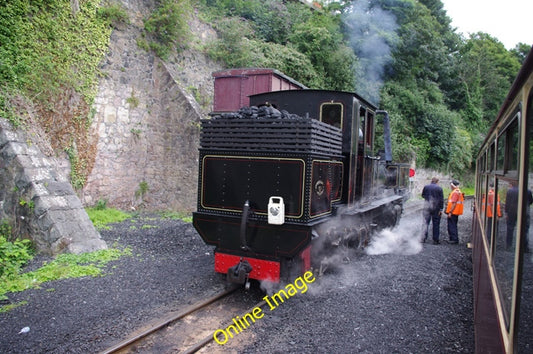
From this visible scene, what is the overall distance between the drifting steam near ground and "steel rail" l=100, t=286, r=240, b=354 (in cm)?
358

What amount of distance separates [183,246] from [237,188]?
115 inches

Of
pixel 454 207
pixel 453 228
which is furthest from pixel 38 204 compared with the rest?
pixel 453 228

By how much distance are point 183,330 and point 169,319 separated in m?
0.20

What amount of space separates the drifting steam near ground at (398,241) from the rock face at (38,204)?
206 inches

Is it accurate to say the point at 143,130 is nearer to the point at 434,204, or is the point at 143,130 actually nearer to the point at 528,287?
the point at 434,204

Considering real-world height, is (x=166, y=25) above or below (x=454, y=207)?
above

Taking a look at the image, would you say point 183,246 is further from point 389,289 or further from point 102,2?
point 102,2

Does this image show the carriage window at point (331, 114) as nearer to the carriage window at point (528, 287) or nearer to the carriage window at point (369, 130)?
the carriage window at point (369, 130)

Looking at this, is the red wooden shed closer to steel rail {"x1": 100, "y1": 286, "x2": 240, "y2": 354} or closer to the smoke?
steel rail {"x1": 100, "y1": 286, "x2": 240, "y2": 354}

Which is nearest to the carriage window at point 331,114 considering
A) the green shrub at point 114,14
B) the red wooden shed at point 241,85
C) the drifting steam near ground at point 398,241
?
the drifting steam near ground at point 398,241

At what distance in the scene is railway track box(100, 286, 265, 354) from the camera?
3.46m

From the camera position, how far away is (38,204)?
612 cm

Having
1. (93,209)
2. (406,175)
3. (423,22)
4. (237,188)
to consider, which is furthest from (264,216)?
(423,22)

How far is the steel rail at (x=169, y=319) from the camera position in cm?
336
